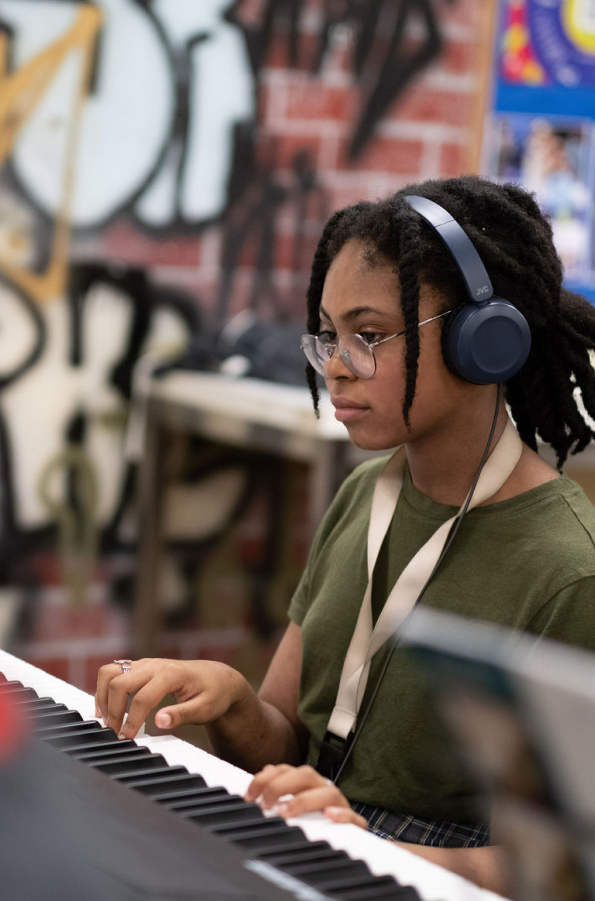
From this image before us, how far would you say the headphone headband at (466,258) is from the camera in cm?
131

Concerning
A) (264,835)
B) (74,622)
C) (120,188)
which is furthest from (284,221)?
(264,835)

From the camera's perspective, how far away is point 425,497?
1.42 m

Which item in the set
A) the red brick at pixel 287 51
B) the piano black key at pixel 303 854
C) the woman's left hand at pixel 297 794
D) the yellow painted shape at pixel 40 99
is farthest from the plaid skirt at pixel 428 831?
the red brick at pixel 287 51

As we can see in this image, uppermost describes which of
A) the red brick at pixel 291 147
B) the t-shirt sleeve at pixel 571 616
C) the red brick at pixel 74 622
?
the red brick at pixel 291 147

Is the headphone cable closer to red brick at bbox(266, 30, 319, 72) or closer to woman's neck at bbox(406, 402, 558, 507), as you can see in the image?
woman's neck at bbox(406, 402, 558, 507)

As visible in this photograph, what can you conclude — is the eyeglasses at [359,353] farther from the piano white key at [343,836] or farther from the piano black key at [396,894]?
the piano black key at [396,894]

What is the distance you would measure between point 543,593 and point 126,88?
1925mm

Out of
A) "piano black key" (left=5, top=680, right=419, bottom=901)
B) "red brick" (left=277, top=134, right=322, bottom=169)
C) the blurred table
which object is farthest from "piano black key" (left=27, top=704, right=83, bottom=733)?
"red brick" (left=277, top=134, right=322, bottom=169)

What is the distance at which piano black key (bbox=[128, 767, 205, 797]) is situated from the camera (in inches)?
37.7

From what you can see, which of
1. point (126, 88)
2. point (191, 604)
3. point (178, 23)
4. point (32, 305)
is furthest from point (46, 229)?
point (191, 604)

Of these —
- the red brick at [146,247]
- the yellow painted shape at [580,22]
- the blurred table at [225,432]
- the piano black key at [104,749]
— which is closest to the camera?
the piano black key at [104,749]

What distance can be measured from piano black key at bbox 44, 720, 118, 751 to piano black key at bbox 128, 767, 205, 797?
9cm

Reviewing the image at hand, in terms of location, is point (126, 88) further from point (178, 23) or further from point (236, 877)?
point (236, 877)

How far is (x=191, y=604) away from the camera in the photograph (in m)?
3.01
